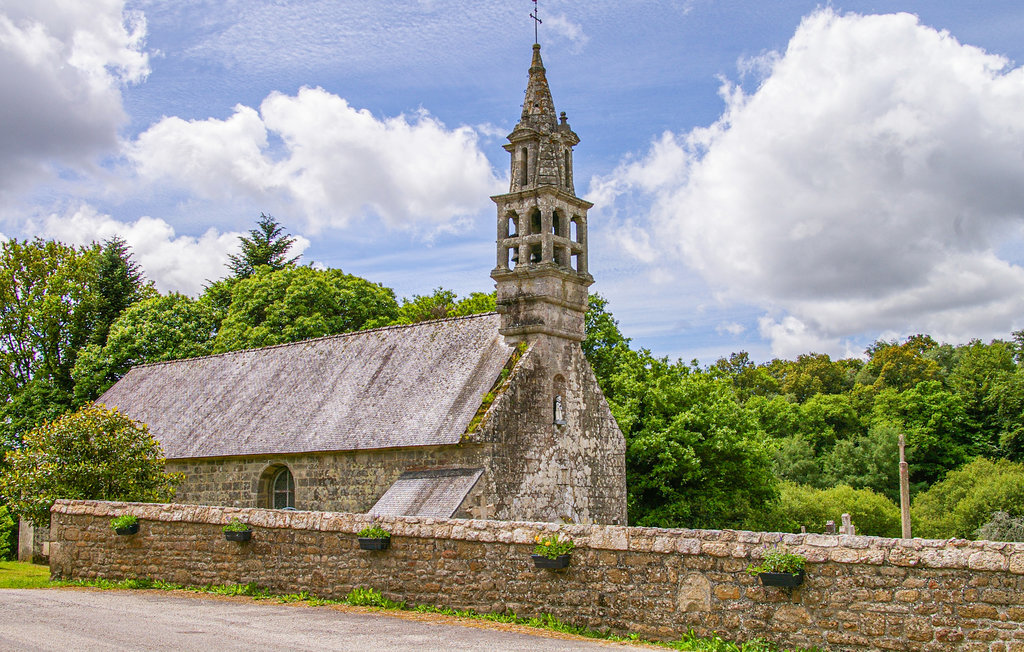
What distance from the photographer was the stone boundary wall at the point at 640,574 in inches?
320

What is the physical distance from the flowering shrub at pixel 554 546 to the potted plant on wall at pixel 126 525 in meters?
7.67

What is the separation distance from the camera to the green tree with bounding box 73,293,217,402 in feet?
121

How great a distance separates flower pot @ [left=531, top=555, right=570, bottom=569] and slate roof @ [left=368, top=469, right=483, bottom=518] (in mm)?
7923

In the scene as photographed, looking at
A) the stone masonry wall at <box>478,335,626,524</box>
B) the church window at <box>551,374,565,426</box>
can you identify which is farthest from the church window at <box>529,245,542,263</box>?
the church window at <box>551,374,565,426</box>

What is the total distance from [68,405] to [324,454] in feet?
67.6

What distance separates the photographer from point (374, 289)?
138 feet

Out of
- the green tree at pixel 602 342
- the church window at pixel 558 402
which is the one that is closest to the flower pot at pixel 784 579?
the church window at pixel 558 402

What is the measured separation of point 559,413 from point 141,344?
22.8 m

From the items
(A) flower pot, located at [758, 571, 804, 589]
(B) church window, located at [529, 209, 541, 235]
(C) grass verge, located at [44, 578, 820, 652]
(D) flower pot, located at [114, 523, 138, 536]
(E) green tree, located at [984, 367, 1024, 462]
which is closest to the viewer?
(A) flower pot, located at [758, 571, 804, 589]

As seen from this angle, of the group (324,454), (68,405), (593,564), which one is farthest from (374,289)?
(593,564)

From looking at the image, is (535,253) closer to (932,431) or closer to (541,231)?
(541,231)

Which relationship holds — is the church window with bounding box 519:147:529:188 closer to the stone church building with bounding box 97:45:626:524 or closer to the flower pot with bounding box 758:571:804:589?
the stone church building with bounding box 97:45:626:524

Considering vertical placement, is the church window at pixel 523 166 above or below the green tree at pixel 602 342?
above

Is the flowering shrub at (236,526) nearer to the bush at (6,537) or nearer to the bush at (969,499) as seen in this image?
the bush at (6,537)
